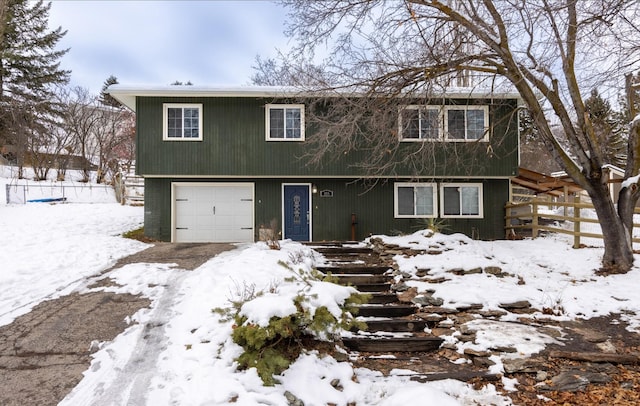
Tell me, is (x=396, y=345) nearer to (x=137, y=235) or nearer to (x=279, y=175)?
(x=279, y=175)

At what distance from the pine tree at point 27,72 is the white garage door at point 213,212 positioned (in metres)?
15.8

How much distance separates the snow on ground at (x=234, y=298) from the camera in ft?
11.8

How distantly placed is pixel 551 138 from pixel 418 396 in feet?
22.9

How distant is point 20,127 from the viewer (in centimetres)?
2112

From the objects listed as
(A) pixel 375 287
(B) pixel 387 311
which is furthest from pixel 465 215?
(B) pixel 387 311

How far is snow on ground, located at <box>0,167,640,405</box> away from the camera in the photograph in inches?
141

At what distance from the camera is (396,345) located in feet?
16.1

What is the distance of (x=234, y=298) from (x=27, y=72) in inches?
1022

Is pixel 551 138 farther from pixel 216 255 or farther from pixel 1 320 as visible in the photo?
pixel 1 320

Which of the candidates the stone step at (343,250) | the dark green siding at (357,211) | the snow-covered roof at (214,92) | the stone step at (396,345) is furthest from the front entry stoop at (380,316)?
the snow-covered roof at (214,92)

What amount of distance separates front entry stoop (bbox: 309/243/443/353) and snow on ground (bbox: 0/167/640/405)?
24.3 inches

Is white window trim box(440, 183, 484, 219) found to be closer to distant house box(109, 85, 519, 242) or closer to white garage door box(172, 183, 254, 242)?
distant house box(109, 85, 519, 242)

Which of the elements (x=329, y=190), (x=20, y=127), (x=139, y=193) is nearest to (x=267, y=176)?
(x=329, y=190)

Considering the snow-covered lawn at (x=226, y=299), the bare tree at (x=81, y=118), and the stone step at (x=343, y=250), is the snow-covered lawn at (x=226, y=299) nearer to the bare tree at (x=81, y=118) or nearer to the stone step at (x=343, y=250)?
the stone step at (x=343, y=250)
